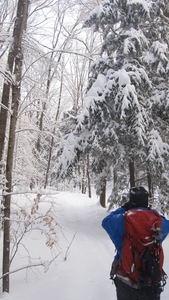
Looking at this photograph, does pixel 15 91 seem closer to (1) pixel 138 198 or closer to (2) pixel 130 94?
(1) pixel 138 198

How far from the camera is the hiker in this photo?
2364mm

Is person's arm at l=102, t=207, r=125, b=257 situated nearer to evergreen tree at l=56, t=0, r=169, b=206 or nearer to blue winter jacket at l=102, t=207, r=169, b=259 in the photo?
blue winter jacket at l=102, t=207, r=169, b=259

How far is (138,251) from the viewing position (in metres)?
2.39

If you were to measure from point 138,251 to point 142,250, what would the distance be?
39mm

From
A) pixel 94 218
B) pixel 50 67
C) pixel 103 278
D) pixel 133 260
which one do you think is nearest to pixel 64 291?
pixel 103 278

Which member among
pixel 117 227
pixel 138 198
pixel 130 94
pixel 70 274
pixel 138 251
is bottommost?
pixel 70 274

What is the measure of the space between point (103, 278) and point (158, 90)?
5.62 meters

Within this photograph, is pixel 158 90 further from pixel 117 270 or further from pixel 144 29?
pixel 117 270

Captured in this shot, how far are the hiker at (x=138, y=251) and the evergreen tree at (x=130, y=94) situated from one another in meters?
4.22

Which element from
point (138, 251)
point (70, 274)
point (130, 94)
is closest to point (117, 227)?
point (138, 251)

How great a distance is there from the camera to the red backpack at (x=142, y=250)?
7.73 feet

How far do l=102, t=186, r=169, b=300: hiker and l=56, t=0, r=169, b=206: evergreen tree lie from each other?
13.9 feet

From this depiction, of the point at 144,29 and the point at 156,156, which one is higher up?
the point at 144,29

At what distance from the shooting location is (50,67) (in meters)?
4.71
